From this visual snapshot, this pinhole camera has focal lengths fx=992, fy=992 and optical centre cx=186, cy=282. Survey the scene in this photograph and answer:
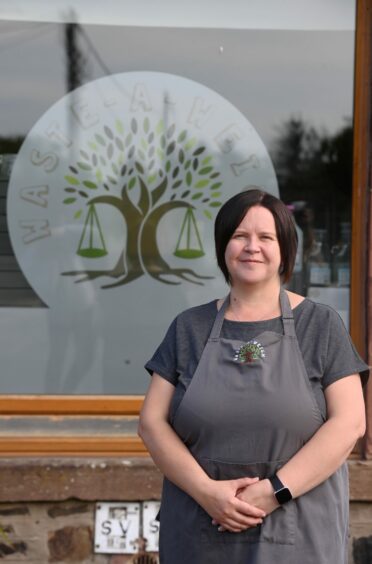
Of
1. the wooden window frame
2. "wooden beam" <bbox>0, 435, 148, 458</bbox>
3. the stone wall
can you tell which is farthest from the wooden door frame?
"wooden beam" <bbox>0, 435, 148, 458</bbox>

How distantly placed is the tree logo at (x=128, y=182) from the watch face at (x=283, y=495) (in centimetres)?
238

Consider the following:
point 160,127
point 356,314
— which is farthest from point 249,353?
point 160,127

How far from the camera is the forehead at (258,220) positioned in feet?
8.68

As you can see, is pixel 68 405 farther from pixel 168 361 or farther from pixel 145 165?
pixel 168 361

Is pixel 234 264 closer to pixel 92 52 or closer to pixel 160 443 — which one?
pixel 160 443

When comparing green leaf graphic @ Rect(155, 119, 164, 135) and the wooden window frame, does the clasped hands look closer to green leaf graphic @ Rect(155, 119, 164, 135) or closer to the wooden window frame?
the wooden window frame

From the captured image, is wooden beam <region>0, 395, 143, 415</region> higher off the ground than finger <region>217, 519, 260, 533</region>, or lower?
lower

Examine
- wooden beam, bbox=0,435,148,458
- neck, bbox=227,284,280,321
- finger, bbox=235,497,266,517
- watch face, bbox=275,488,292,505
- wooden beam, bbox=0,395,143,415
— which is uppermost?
neck, bbox=227,284,280,321

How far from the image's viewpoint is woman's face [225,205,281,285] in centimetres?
264

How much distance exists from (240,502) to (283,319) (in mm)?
491

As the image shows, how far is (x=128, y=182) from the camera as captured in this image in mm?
4777

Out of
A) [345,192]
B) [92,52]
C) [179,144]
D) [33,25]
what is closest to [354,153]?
[345,192]

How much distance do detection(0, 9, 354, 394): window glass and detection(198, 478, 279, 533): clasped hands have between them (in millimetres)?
2282

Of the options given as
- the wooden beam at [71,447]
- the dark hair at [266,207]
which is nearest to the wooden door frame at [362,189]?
the wooden beam at [71,447]
